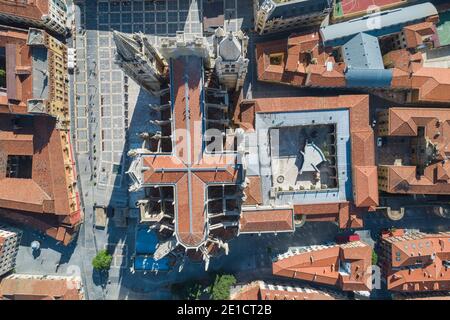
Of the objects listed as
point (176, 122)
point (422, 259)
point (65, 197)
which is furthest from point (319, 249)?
point (65, 197)

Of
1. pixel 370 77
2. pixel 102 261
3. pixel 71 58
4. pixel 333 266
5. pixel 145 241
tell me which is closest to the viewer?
pixel 370 77

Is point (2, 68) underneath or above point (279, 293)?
above

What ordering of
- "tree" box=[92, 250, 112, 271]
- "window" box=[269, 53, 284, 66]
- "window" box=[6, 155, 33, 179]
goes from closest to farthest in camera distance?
"window" box=[269, 53, 284, 66] → "tree" box=[92, 250, 112, 271] → "window" box=[6, 155, 33, 179]

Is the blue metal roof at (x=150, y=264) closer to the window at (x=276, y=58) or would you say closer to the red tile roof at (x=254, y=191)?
the red tile roof at (x=254, y=191)

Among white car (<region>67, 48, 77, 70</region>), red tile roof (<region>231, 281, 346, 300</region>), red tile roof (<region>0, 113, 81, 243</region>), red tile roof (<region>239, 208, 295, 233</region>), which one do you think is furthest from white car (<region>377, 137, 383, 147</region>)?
white car (<region>67, 48, 77, 70</region>)

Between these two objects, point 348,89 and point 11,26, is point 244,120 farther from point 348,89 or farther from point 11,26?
point 11,26

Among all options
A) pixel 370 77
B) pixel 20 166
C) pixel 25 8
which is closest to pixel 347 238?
pixel 370 77

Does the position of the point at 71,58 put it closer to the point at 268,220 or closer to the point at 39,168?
the point at 39,168

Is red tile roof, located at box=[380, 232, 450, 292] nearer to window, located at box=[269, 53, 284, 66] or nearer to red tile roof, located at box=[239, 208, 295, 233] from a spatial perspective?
red tile roof, located at box=[239, 208, 295, 233]
